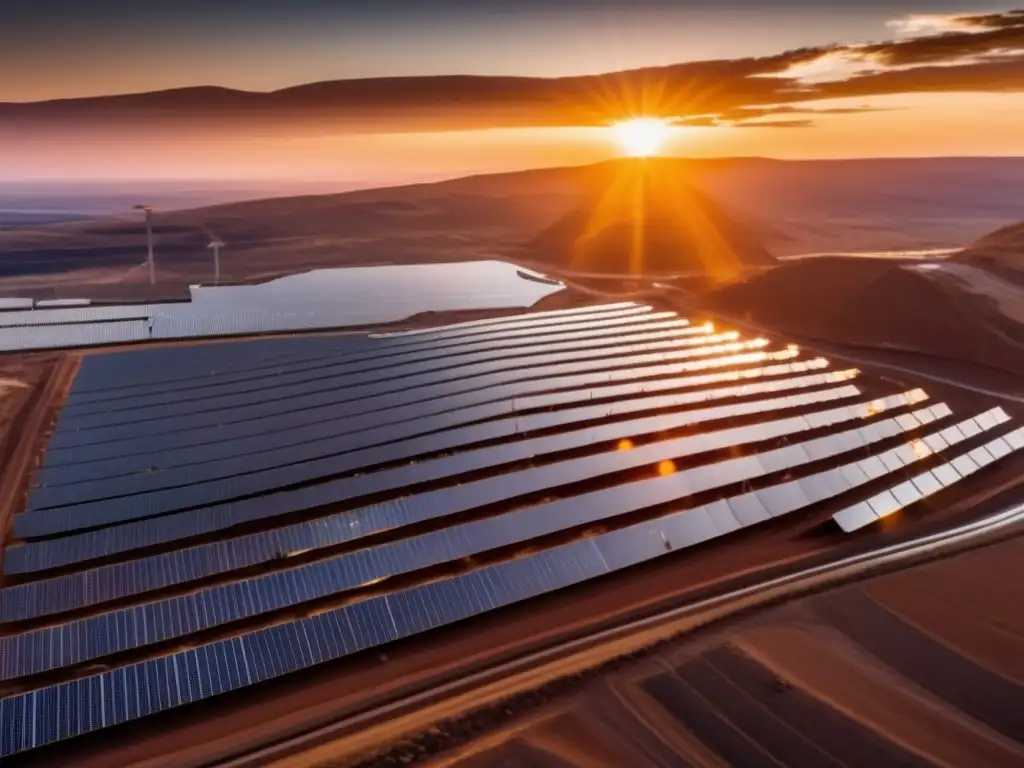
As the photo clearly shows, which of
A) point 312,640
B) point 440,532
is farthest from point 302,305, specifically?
point 312,640

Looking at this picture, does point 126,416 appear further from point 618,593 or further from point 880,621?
point 880,621

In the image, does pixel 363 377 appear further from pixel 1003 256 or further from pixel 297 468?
pixel 1003 256

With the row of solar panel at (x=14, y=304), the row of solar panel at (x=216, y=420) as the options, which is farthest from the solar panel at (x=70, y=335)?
the row of solar panel at (x=216, y=420)


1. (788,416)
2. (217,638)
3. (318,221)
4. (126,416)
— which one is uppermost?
(318,221)

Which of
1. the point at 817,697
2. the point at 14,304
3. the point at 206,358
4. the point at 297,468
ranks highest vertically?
the point at 14,304

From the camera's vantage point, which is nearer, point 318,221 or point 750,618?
point 750,618

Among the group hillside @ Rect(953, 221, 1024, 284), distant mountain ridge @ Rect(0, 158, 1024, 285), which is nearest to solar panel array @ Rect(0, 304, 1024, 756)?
hillside @ Rect(953, 221, 1024, 284)

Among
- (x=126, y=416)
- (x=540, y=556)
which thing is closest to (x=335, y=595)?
(x=540, y=556)

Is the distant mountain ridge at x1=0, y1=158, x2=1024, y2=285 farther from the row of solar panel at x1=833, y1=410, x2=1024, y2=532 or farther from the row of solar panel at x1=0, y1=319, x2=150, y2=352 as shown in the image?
the row of solar panel at x1=833, y1=410, x2=1024, y2=532
